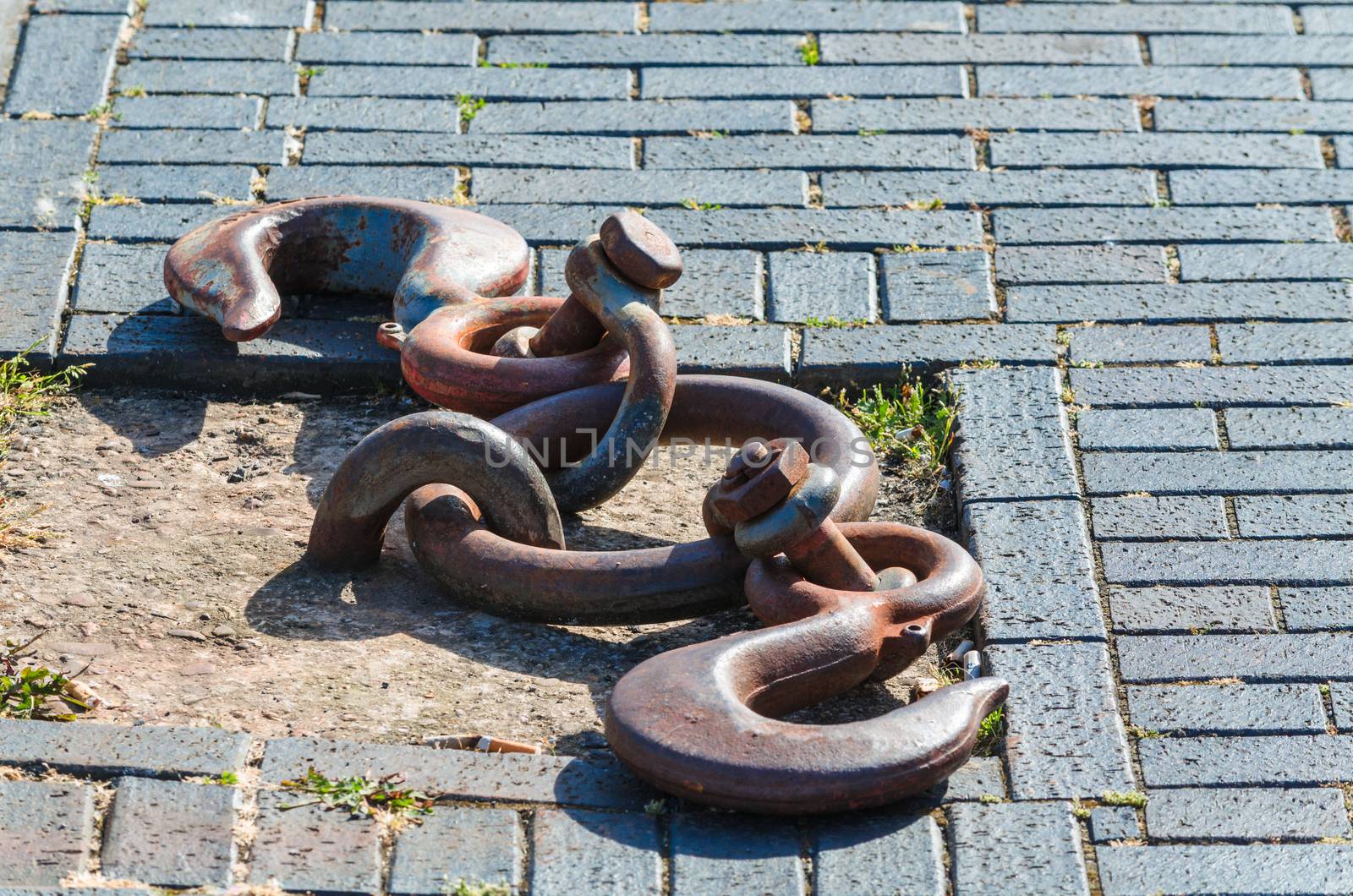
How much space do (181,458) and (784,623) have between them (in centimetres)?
152

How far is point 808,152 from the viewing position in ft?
14.8

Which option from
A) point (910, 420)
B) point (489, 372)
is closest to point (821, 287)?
point (910, 420)

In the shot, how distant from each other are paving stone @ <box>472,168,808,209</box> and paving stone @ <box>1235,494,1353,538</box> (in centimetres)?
154

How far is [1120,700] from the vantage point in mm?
2834

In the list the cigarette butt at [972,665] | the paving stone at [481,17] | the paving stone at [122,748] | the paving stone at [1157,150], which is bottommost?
the paving stone at [122,748]

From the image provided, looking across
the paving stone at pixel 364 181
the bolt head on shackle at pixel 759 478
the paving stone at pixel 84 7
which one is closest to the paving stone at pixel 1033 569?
the bolt head on shackle at pixel 759 478

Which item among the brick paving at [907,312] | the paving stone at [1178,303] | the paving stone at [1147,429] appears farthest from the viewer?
the paving stone at [1178,303]

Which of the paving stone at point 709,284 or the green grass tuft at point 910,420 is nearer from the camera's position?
the green grass tuft at point 910,420

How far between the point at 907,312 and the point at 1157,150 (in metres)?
1.10

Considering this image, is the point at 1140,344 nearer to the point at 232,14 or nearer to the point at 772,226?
the point at 772,226

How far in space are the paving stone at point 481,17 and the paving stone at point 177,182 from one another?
87cm

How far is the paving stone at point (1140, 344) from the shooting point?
3.75 meters

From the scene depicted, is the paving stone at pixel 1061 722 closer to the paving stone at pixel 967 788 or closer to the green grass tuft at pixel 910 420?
the paving stone at pixel 967 788

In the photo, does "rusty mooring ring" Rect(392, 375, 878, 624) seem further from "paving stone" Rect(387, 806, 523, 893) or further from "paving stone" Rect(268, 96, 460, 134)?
"paving stone" Rect(268, 96, 460, 134)
